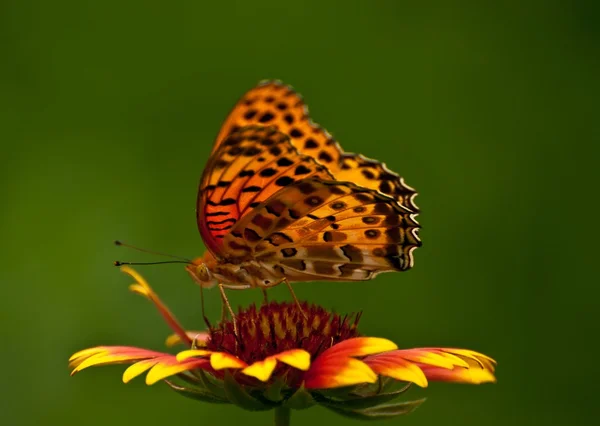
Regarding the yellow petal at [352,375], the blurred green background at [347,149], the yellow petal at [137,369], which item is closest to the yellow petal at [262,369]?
the yellow petal at [352,375]

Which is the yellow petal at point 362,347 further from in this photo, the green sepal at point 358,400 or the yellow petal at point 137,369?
the yellow petal at point 137,369

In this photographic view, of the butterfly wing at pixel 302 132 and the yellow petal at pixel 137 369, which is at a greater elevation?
the butterfly wing at pixel 302 132

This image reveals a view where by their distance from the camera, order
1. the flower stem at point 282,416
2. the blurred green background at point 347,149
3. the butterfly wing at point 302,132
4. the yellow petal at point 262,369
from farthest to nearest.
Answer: the blurred green background at point 347,149, the butterfly wing at point 302,132, the flower stem at point 282,416, the yellow petal at point 262,369

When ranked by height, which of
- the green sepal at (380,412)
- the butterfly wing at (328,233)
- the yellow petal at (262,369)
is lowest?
the green sepal at (380,412)

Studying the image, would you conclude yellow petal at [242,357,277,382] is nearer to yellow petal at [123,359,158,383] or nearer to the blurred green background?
yellow petal at [123,359,158,383]

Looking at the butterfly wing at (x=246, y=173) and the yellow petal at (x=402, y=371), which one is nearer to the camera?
the yellow petal at (x=402, y=371)

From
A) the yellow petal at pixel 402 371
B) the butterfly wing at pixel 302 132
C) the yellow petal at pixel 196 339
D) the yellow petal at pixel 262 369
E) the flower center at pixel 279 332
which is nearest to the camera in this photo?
the yellow petal at pixel 262 369

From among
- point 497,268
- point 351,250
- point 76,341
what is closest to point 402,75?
point 497,268
